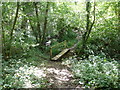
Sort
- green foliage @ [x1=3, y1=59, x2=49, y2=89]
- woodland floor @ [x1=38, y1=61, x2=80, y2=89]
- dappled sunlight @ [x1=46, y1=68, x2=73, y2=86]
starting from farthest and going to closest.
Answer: dappled sunlight @ [x1=46, y1=68, x2=73, y2=86]
woodland floor @ [x1=38, y1=61, x2=80, y2=89]
green foliage @ [x1=3, y1=59, x2=49, y2=89]

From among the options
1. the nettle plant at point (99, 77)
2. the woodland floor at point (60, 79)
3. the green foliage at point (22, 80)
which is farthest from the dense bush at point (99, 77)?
the green foliage at point (22, 80)

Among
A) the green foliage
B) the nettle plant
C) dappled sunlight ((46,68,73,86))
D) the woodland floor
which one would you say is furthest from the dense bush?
the green foliage

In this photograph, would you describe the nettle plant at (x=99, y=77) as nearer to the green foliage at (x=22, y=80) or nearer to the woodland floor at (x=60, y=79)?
the woodland floor at (x=60, y=79)

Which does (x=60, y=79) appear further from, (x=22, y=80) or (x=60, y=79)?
(x=22, y=80)

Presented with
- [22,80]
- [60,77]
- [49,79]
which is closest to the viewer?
[22,80]

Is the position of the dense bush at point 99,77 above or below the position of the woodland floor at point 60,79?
above

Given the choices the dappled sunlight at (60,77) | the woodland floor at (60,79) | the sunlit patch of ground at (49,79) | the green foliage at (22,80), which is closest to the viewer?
the green foliage at (22,80)

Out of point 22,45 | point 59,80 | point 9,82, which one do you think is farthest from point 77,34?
point 9,82

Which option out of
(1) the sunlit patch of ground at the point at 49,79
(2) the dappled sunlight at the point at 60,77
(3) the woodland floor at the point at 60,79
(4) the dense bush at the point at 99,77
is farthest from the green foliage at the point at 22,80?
(4) the dense bush at the point at 99,77

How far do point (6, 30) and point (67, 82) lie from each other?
3552mm

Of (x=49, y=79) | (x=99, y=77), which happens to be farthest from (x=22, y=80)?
(x=99, y=77)

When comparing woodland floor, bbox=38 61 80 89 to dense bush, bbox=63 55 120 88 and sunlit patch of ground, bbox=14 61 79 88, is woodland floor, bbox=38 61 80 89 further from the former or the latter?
dense bush, bbox=63 55 120 88

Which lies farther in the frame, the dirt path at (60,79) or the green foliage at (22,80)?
the dirt path at (60,79)

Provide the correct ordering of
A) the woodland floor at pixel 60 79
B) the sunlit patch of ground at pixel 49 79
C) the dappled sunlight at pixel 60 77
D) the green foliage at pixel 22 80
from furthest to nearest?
the dappled sunlight at pixel 60 77 → the woodland floor at pixel 60 79 → the sunlit patch of ground at pixel 49 79 → the green foliage at pixel 22 80
